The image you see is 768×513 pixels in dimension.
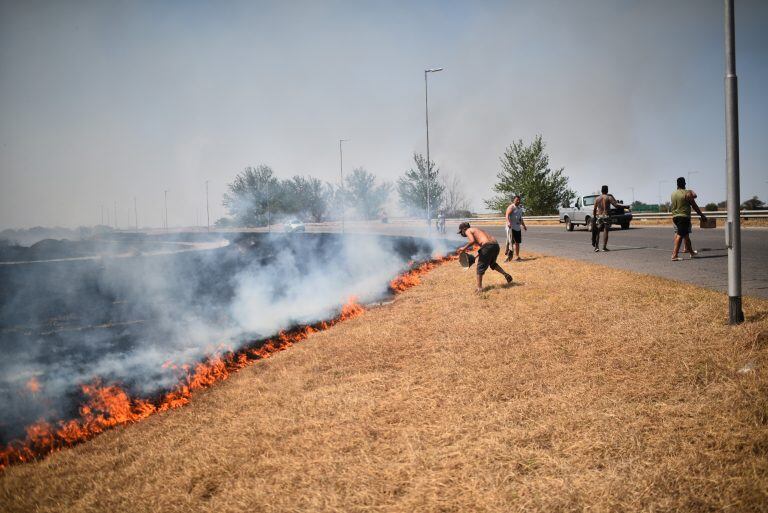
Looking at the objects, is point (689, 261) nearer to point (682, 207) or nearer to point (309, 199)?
point (682, 207)

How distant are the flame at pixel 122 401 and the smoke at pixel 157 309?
0.95 feet

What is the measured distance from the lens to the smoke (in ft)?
28.4

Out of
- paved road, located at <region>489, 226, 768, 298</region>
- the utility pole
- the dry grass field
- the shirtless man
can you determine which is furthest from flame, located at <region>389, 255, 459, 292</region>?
the utility pole

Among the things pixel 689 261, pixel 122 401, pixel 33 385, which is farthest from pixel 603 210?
pixel 33 385

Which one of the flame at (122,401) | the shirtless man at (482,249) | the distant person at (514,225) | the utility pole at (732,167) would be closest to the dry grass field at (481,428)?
the utility pole at (732,167)

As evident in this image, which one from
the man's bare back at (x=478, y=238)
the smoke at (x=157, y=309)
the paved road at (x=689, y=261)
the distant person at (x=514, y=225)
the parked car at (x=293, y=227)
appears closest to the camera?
the paved road at (x=689, y=261)

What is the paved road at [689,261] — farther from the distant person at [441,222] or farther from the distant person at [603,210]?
the distant person at [441,222]

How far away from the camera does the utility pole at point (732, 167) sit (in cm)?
486

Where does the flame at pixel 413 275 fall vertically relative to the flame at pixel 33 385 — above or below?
above

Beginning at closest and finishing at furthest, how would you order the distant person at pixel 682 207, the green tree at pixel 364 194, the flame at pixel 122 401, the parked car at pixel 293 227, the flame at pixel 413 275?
the flame at pixel 122 401, the distant person at pixel 682 207, the flame at pixel 413 275, the parked car at pixel 293 227, the green tree at pixel 364 194

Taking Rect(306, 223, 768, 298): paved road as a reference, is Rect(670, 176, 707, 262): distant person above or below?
above

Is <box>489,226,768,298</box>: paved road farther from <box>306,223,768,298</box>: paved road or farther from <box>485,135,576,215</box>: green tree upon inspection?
<box>485,135,576,215</box>: green tree

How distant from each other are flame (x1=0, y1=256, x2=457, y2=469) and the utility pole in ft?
22.4

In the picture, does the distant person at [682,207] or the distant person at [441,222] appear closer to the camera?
the distant person at [682,207]
